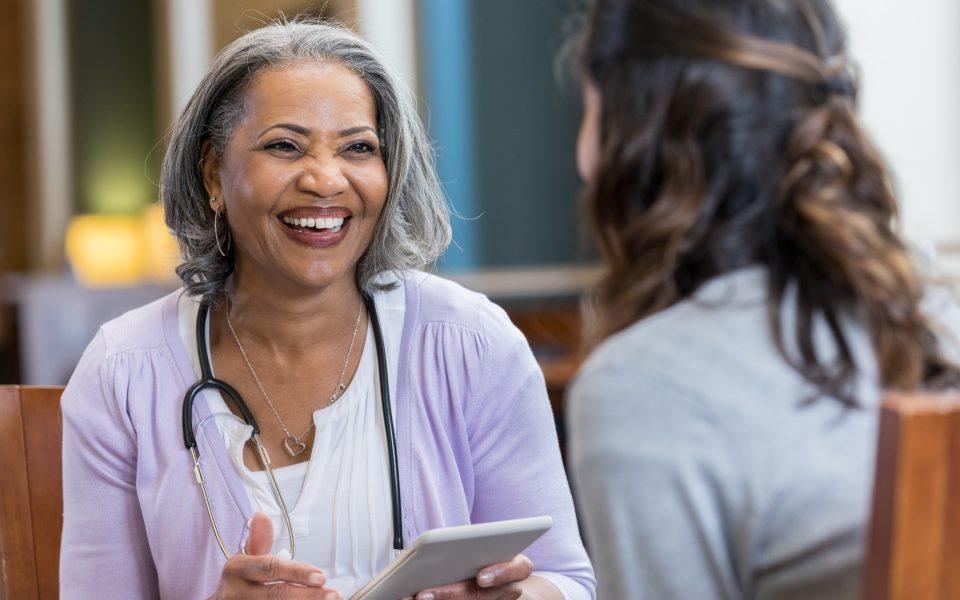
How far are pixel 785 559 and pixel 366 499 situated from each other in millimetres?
812

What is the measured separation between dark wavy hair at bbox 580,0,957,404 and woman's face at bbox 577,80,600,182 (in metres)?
0.02

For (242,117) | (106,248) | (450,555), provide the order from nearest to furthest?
(450,555), (242,117), (106,248)

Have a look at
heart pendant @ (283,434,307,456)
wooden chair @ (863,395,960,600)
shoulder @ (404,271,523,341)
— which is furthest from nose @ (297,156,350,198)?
wooden chair @ (863,395,960,600)

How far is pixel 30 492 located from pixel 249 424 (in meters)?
0.33

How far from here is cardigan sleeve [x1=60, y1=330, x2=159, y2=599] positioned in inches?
62.4

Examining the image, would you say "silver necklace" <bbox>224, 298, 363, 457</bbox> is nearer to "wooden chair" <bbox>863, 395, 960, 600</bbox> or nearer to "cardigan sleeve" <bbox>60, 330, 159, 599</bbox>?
"cardigan sleeve" <bbox>60, 330, 159, 599</bbox>

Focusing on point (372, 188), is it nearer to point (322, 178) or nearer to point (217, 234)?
point (322, 178)

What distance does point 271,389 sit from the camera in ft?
5.69

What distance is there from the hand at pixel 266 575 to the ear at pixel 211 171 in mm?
609

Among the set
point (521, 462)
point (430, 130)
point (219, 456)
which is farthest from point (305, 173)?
point (430, 130)

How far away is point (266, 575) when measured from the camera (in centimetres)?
136

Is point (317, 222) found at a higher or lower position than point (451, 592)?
higher

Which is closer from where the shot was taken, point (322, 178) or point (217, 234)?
point (322, 178)

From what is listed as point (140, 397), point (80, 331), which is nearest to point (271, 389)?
point (140, 397)
